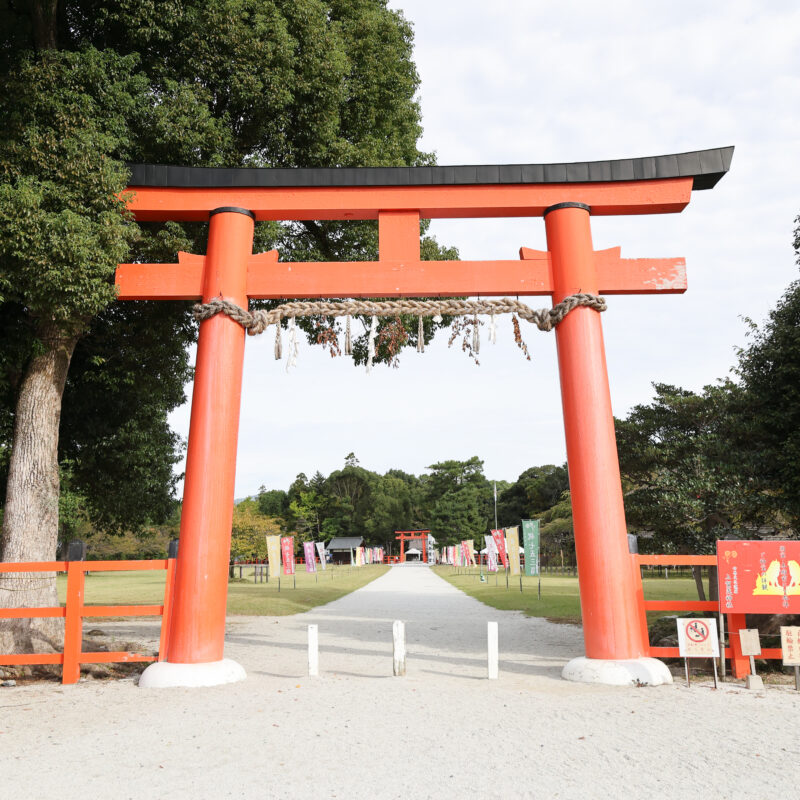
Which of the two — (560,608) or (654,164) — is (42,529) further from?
(560,608)

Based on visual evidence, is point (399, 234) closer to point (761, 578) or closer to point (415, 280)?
point (415, 280)

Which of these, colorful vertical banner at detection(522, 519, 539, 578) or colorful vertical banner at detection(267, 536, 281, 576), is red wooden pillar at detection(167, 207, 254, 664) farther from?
colorful vertical banner at detection(267, 536, 281, 576)

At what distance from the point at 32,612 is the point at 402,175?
20.4ft

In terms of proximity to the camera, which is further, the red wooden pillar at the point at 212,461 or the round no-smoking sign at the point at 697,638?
the red wooden pillar at the point at 212,461

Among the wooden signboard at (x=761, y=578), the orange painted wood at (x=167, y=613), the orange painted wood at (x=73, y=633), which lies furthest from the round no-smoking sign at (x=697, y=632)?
the orange painted wood at (x=73, y=633)

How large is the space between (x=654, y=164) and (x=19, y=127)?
7.10 meters

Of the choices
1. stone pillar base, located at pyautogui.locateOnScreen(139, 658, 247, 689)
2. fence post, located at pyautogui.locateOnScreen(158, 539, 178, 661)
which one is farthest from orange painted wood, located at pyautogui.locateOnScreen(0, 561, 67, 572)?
stone pillar base, located at pyautogui.locateOnScreen(139, 658, 247, 689)

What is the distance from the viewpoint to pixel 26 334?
7.54 metres

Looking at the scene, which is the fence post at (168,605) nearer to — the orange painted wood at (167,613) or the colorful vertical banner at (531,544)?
the orange painted wood at (167,613)

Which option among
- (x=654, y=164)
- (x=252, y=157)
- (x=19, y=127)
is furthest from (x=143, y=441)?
(x=654, y=164)

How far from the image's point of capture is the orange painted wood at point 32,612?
20.3ft

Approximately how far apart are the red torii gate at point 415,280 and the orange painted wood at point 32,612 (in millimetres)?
1240

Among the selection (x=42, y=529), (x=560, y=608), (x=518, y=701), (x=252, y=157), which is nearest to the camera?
(x=518, y=701)

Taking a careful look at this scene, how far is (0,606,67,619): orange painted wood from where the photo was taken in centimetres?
619
